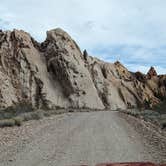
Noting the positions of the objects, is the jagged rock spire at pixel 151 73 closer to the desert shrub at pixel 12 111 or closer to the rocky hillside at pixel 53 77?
the rocky hillside at pixel 53 77

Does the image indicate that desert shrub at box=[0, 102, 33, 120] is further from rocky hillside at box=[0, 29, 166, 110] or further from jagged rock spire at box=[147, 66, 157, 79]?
jagged rock spire at box=[147, 66, 157, 79]

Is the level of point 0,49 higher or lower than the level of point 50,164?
higher

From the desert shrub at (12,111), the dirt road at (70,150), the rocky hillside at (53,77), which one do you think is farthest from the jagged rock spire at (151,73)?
the dirt road at (70,150)

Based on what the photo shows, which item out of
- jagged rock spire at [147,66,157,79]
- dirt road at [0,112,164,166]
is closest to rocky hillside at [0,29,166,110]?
jagged rock spire at [147,66,157,79]

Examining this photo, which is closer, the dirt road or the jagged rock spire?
the dirt road

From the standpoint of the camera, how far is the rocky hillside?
70.3 meters

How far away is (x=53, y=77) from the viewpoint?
75.9 m

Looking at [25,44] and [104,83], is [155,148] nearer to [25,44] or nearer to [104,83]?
[25,44]

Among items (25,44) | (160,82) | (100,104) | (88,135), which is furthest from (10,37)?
(88,135)

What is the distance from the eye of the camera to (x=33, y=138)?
16328 millimetres

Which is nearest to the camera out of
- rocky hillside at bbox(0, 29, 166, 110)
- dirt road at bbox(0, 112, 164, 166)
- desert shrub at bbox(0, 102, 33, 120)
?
dirt road at bbox(0, 112, 164, 166)

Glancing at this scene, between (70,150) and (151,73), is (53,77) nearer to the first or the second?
(151,73)

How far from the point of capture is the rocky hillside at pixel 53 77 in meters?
70.3

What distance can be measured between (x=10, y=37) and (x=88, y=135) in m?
60.3
